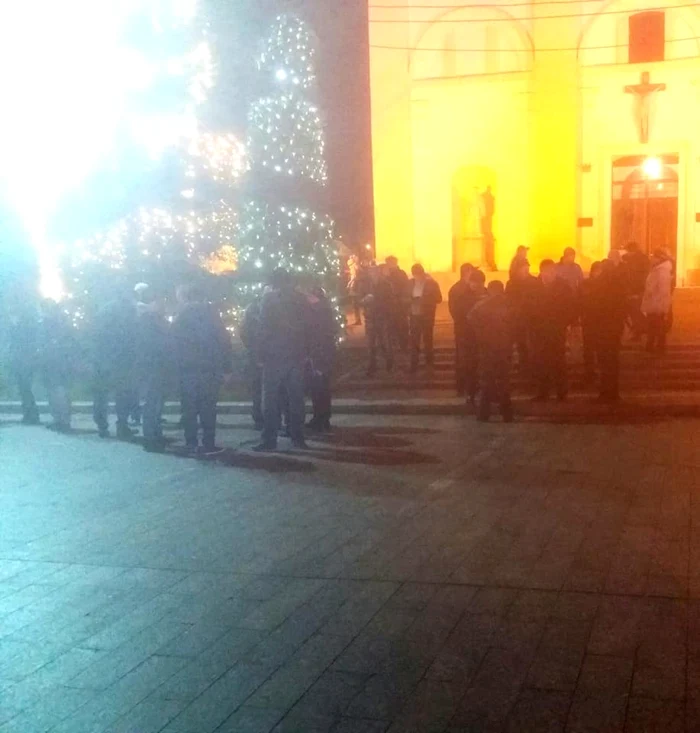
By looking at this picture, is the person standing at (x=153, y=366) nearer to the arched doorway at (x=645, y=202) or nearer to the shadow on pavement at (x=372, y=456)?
the shadow on pavement at (x=372, y=456)

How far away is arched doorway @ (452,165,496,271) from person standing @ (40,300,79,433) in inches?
508

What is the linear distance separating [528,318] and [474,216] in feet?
36.8

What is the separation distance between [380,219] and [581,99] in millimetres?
5479

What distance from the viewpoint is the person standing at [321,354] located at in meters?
10.7

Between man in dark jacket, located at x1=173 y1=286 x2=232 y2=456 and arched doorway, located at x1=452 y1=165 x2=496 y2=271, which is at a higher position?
arched doorway, located at x1=452 y1=165 x2=496 y2=271

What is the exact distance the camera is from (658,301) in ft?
46.7

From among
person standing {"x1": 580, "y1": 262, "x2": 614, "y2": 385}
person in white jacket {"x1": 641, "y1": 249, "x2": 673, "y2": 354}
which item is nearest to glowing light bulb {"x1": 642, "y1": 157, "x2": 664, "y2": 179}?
person in white jacket {"x1": 641, "y1": 249, "x2": 673, "y2": 354}

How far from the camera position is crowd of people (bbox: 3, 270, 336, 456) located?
991cm

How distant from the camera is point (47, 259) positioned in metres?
16.5

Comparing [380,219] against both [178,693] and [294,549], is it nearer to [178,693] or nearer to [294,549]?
[294,549]

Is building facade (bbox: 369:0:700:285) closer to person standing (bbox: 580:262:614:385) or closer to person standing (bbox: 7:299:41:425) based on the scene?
person standing (bbox: 580:262:614:385)

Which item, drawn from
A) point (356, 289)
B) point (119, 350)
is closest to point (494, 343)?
point (119, 350)

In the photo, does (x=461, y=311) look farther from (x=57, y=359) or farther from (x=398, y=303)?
(x=57, y=359)

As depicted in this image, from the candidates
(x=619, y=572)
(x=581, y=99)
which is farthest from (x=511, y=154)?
(x=619, y=572)
